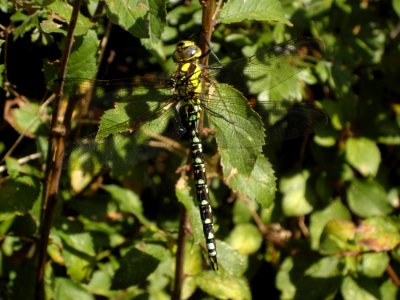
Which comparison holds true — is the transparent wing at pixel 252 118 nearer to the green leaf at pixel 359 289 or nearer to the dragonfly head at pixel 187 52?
the dragonfly head at pixel 187 52

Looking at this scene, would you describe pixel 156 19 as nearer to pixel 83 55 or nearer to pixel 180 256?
pixel 83 55

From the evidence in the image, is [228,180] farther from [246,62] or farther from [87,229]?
[87,229]

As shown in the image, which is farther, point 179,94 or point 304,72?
point 304,72

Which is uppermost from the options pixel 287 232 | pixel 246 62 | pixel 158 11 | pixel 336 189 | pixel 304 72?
pixel 158 11

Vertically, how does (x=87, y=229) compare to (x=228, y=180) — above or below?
below

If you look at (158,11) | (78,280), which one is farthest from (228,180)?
(78,280)

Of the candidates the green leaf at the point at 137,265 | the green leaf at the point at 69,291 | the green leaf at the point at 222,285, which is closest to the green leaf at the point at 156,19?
the green leaf at the point at 137,265

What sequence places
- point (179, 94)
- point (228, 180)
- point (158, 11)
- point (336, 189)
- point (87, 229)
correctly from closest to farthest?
point (158, 11) < point (228, 180) < point (179, 94) < point (87, 229) < point (336, 189)

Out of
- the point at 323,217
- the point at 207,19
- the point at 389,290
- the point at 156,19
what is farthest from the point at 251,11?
the point at 389,290
